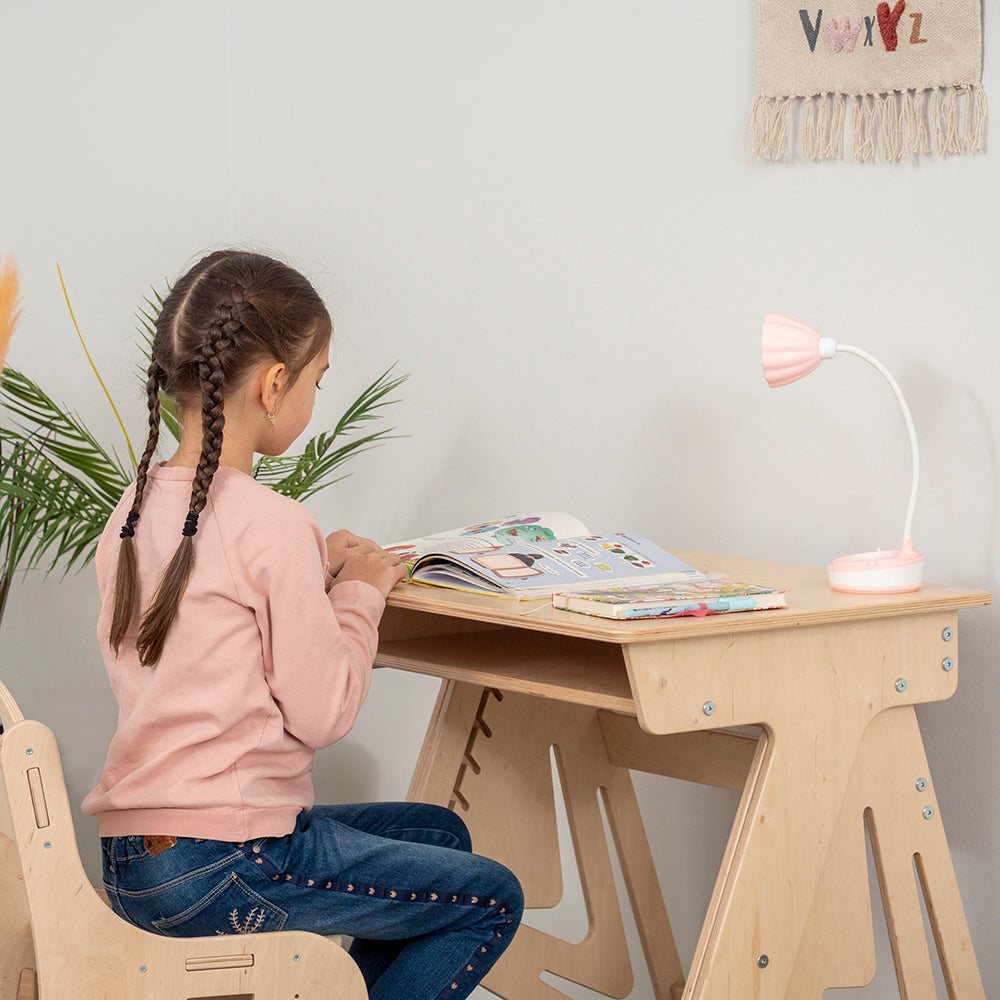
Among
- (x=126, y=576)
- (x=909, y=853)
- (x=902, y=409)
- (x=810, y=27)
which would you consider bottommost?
(x=909, y=853)

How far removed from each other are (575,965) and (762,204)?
46.1 inches

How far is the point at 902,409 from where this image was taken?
4.73 ft

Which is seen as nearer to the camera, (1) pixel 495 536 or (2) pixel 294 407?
(2) pixel 294 407

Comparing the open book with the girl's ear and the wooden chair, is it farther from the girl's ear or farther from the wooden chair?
the wooden chair

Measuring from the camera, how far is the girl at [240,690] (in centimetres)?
111

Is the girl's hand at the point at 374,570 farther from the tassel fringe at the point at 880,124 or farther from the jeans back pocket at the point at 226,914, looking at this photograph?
the tassel fringe at the point at 880,124

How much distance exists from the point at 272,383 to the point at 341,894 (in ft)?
1.64

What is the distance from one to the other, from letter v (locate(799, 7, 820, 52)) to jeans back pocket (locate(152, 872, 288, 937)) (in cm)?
131

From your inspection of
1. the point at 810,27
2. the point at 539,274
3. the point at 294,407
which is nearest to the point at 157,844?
the point at 294,407

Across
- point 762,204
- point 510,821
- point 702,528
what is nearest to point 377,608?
point 510,821

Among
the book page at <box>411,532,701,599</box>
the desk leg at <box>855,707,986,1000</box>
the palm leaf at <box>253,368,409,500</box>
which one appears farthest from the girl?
the palm leaf at <box>253,368,409,500</box>

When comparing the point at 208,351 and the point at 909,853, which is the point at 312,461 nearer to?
the point at 208,351

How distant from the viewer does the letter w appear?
5.44 feet

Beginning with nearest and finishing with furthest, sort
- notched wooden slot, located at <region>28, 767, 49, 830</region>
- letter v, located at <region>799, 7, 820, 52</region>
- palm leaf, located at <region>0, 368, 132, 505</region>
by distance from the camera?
notched wooden slot, located at <region>28, 767, 49, 830</region> → letter v, located at <region>799, 7, 820, 52</region> → palm leaf, located at <region>0, 368, 132, 505</region>
